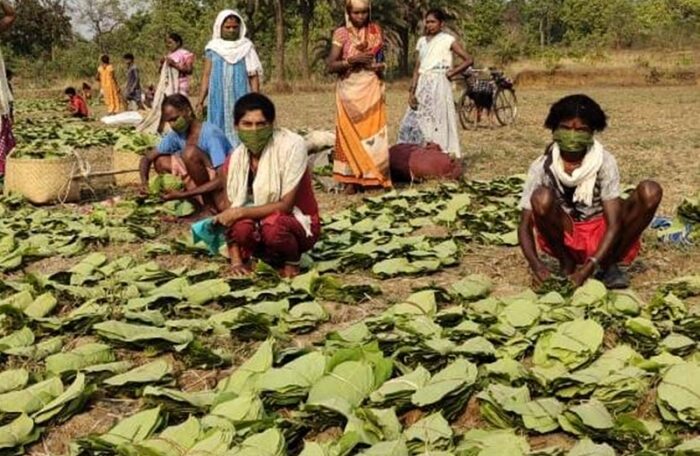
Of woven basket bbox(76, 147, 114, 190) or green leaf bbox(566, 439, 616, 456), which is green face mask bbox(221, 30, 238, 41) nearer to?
woven basket bbox(76, 147, 114, 190)

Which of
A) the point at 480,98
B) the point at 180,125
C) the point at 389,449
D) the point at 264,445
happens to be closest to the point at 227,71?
the point at 180,125

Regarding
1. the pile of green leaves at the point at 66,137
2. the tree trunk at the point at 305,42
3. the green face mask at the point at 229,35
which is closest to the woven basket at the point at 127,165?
the green face mask at the point at 229,35

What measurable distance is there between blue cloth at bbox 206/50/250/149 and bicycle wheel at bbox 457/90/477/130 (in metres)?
6.03

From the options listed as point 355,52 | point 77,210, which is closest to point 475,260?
point 355,52

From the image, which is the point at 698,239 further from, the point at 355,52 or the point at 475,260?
the point at 355,52

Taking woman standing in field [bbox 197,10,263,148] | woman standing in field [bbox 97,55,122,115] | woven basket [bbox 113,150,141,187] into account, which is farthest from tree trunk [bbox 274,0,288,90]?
woman standing in field [bbox 197,10,263,148]

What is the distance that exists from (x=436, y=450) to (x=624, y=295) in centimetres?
134

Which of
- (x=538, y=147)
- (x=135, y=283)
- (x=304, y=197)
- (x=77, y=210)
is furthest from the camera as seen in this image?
(x=538, y=147)

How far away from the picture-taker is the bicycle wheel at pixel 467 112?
12.2m

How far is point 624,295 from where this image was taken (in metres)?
3.21

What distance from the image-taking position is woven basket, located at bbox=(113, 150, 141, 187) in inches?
270

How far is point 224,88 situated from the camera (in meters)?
6.56

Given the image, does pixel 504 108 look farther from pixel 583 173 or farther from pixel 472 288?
pixel 472 288

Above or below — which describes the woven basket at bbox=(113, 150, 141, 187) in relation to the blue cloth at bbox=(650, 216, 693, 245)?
above
